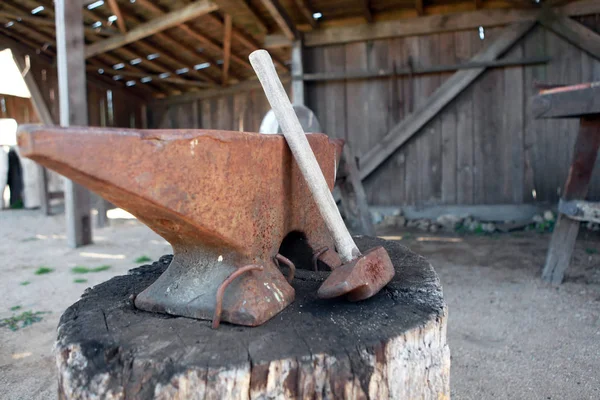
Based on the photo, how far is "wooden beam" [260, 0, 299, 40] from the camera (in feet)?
15.8

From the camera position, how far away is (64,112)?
15.7 ft

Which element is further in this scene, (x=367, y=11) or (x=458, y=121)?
(x=458, y=121)

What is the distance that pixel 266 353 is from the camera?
3.44ft

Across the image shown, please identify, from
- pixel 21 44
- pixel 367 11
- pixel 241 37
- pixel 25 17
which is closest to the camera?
pixel 367 11

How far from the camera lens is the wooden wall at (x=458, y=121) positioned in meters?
5.11

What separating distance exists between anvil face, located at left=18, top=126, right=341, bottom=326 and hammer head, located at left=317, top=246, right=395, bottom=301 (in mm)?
150

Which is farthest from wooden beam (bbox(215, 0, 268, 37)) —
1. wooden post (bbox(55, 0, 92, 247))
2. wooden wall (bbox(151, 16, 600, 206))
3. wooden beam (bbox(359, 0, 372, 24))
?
wooden post (bbox(55, 0, 92, 247))

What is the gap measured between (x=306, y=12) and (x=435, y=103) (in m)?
1.78

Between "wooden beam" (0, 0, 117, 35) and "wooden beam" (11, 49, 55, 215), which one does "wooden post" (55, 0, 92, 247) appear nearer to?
"wooden beam" (0, 0, 117, 35)

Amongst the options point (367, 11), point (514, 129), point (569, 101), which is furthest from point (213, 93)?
→ point (569, 101)

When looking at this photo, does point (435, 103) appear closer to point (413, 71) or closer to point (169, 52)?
point (413, 71)

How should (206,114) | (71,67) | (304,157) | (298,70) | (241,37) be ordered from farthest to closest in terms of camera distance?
(206,114) < (241,37) < (298,70) < (71,67) < (304,157)

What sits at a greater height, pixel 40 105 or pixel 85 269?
pixel 40 105

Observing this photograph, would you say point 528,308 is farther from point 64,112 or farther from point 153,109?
point 153,109
